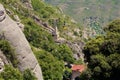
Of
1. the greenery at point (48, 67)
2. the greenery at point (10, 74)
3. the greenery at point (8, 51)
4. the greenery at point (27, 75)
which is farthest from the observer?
the greenery at point (48, 67)

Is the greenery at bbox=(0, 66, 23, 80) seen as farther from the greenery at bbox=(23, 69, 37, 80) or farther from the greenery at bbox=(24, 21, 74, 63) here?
the greenery at bbox=(24, 21, 74, 63)

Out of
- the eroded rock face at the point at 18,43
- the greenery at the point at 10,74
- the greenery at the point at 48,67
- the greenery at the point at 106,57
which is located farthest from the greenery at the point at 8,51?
the greenery at the point at 48,67

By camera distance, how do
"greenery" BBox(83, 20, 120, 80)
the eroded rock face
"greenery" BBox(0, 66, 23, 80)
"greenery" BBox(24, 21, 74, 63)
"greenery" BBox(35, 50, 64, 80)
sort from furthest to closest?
"greenery" BBox(24, 21, 74, 63), "greenery" BBox(35, 50, 64, 80), the eroded rock face, "greenery" BBox(0, 66, 23, 80), "greenery" BBox(83, 20, 120, 80)

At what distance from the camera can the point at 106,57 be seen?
5484 cm

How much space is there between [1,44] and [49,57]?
2408cm

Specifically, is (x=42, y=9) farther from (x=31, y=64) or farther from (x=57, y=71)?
(x=31, y=64)

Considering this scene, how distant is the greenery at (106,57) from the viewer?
53.8 meters

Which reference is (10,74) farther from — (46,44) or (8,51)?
(46,44)

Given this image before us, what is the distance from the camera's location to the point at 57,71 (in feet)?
258

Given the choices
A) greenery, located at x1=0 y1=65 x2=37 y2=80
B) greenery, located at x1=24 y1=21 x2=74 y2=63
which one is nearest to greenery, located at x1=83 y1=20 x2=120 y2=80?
greenery, located at x1=0 y1=65 x2=37 y2=80

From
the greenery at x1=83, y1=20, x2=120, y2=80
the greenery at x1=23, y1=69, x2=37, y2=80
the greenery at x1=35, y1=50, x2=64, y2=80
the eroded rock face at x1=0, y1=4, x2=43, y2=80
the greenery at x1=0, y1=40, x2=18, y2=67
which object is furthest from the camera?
the greenery at x1=35, y1=50, x2=64, y2=80

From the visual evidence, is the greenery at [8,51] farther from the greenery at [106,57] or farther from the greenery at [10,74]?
the greenery at [106,57]

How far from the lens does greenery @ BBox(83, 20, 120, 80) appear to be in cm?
5378

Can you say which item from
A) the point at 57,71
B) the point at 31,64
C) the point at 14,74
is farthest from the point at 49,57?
the point at 14,74
